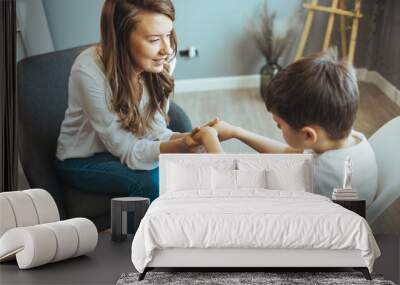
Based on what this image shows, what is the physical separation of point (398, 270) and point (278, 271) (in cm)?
95

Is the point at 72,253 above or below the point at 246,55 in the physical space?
below

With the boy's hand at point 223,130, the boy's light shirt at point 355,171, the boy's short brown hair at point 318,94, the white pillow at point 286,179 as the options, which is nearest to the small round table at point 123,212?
the boy's hand at point 223,130

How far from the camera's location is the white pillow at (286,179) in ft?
23.1

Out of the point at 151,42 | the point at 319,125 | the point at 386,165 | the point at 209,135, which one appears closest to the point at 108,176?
the point at 209,135

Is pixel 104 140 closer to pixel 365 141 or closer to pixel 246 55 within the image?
pixel 246 55

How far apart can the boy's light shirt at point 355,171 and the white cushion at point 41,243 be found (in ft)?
8.55

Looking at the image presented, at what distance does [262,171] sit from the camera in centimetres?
703

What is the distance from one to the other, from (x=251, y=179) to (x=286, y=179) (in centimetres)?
35

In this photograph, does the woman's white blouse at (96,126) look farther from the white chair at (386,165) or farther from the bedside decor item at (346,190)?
the white chair at (386,165)

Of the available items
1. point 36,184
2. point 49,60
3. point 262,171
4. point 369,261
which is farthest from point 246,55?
point 369,261

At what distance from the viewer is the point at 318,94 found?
7367 millimetres

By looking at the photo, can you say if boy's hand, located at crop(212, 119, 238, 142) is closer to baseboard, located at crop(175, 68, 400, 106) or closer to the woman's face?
baseboard, located at crop(175, 68, 400, 106)

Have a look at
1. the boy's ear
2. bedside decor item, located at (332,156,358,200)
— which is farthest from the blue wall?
bedside decor item, located at (332,156,358,200)

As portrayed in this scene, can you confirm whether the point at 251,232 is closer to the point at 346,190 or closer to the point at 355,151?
the point at 346,190
